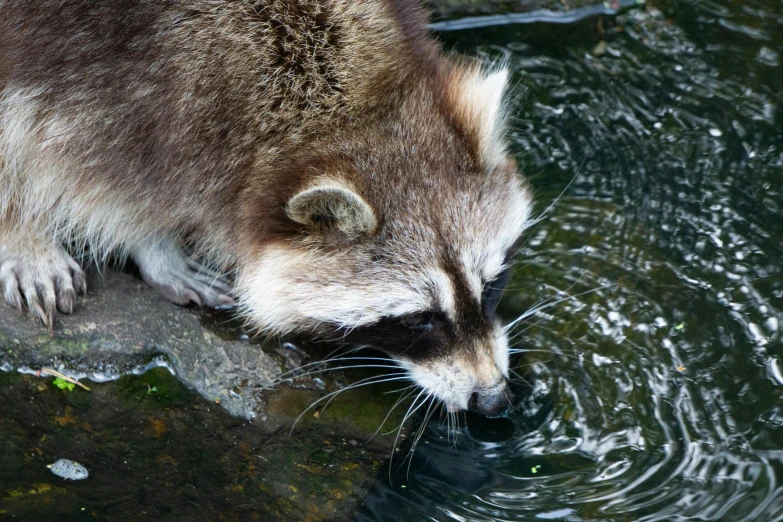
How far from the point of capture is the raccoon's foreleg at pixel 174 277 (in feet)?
13.0

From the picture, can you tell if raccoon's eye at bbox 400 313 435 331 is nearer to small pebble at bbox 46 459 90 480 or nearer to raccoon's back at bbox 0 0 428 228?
raccoon's back at bbox 0 0 428 228

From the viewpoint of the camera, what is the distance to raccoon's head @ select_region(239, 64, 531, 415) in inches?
129

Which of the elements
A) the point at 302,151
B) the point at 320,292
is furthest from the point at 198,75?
the point at 320,292

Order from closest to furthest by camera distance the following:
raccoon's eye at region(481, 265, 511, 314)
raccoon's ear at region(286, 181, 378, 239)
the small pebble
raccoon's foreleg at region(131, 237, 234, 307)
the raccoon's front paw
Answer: raccoon's ear at region(286, 181, 378, 239)
the small pebble
raccoon's eye at region(481, 265, 511, 314)
the raccoon's front paw
raccoon's foreleg at region(131, 237, 234, 307)

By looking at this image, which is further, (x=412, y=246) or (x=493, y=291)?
(x=493, y=291)

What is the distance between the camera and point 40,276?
3.86 meters

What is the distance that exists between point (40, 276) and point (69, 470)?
37.5 inches

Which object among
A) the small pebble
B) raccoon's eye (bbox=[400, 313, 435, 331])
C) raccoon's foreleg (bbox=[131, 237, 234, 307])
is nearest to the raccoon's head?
raccoon's eye (bbox=[400, 313, 435, 331])

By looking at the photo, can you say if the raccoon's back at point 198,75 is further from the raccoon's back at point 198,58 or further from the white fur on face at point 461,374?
the white fur on face at point 461,374

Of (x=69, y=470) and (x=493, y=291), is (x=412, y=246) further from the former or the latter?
(x=69, y=470)

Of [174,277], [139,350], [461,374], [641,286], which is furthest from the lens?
[641,286]

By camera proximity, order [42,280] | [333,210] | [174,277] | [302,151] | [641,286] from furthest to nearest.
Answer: [641,286] → [174,277] → [42,280] → [302,151] → [333,210]

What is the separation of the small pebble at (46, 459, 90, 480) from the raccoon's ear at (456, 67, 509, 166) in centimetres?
188

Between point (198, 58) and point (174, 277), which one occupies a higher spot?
point (198, 58)
